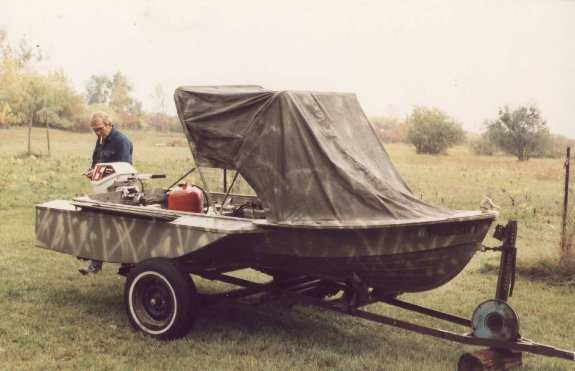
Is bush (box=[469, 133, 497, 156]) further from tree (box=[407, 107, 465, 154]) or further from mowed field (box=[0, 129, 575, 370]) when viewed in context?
mowed field (box=[0, 129, 575, 370])

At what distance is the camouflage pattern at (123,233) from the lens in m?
6.75

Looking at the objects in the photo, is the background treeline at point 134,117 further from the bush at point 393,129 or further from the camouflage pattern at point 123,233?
the camouflage pattern at point 123,233

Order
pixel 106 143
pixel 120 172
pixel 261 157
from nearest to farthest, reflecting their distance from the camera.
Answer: pixel 261 157
pixel 120 172
pixel 106 143

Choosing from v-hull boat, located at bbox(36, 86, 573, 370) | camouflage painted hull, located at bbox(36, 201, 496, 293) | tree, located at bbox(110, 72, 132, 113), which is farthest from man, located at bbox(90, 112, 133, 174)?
tree, located at bbox(110, 72, 132, 113)

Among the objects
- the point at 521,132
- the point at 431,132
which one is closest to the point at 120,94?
the point at 431,132

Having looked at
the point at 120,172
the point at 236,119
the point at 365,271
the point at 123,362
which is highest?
the point at 236,119

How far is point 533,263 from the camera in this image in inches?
405

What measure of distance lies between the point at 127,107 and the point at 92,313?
14.6 metres

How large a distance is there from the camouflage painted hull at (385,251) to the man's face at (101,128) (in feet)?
11.4

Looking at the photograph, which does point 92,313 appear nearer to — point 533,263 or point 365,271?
point 365,271

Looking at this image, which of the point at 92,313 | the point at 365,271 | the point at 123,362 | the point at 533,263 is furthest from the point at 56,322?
the point at 533,263

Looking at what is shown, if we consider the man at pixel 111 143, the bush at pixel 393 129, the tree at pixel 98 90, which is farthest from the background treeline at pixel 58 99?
the man at pixel 111 143

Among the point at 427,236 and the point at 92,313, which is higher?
the point at 427,236

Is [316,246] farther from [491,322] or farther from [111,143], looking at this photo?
[111,143]
